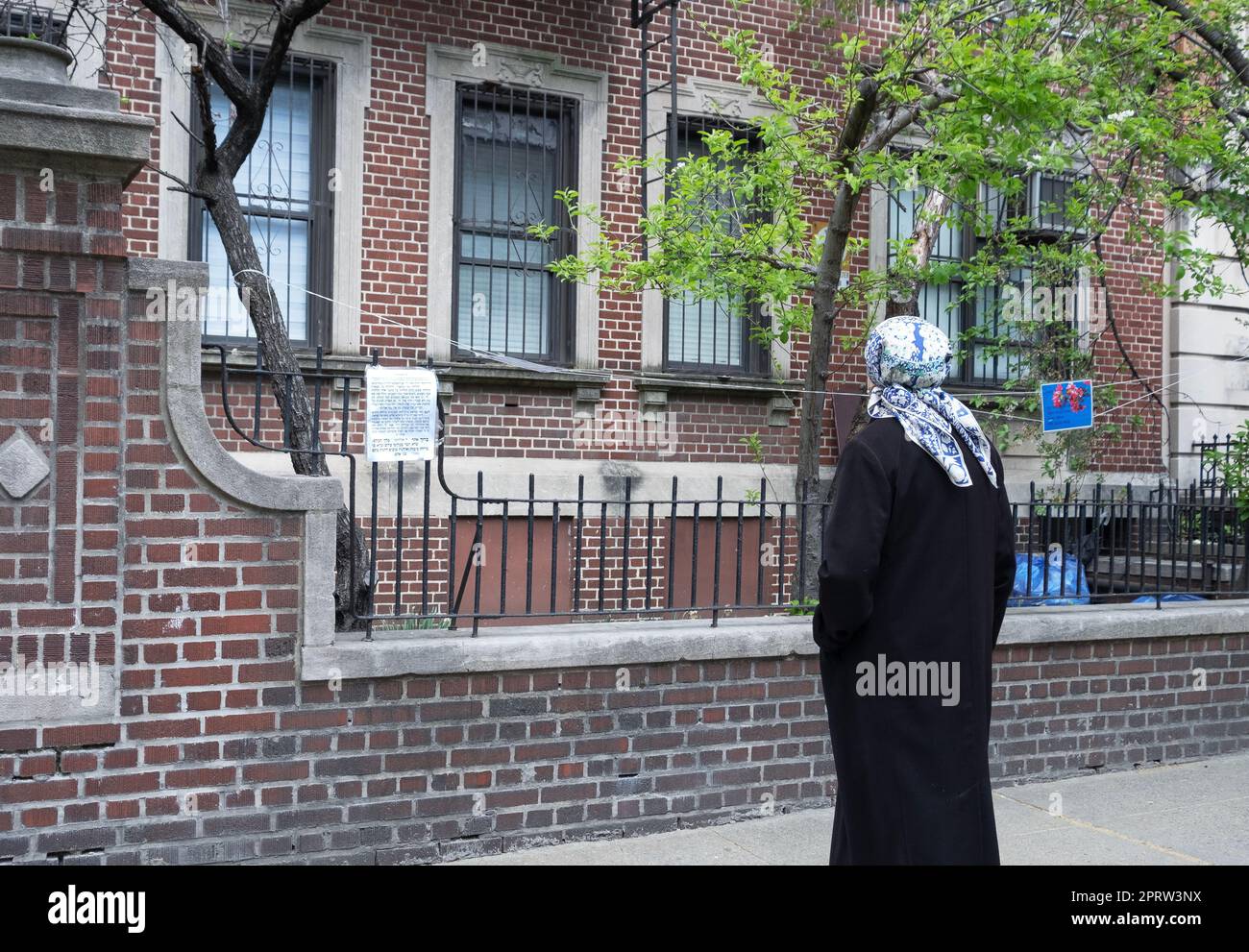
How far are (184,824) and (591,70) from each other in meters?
7.67

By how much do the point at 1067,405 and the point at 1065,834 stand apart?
3592 mm

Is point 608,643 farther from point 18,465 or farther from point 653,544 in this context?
point 653,544

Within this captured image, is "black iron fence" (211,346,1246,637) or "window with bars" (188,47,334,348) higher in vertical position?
"window with bars" (188,47,334,348)

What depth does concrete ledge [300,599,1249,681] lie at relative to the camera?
16.9ft

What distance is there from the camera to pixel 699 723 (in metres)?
5.91

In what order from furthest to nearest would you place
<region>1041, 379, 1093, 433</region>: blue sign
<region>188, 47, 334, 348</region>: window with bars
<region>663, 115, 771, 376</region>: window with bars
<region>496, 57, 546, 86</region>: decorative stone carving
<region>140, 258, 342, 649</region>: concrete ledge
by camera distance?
<region>663, 115, 771, 376</region>: window with bars < <region>496, 57, 546, 86</region>: decorative stone carving < <region>188, 47, 334, 348</region>: window with bars < <region>1041, 379, 1093, 433</region>: blue sign < <region>140, 258, 342, 649</region>: concrete ledge

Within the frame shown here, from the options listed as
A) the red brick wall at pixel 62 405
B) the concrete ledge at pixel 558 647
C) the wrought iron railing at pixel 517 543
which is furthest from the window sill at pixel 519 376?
the red brick wall at pixel 62 405

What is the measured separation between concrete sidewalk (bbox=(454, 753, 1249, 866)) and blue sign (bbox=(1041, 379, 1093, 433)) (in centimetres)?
252

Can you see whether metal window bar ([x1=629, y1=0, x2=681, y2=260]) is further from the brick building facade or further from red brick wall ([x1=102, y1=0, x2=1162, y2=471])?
the brick building facade

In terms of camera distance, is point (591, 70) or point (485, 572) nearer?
point (485, 572)

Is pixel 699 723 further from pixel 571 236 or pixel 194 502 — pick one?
pixel 571 236

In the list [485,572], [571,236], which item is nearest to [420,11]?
[571,236]

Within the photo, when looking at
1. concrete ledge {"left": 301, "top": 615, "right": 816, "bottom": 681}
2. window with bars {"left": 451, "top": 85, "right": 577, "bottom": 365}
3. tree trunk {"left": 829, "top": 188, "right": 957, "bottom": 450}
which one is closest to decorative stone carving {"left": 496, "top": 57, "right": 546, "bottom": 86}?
window with bars {"left": 451, "top": 85, "right": 577, "bottom": 365}

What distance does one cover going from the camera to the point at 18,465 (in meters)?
4.55
